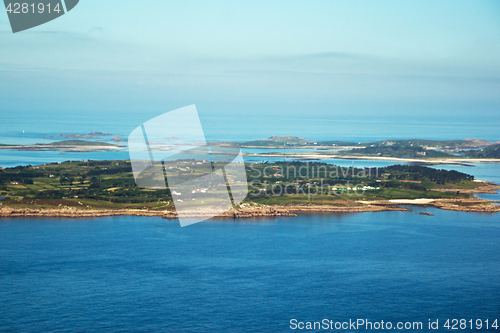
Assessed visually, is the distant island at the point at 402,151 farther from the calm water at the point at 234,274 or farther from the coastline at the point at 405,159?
the calm water at the point at 234,274

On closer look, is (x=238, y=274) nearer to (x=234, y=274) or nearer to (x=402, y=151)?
(x=234, y=274)

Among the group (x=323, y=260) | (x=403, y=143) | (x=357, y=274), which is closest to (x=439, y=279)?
(x=357, y=274)

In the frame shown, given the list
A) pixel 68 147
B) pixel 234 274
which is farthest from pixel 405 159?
pixel 234 274

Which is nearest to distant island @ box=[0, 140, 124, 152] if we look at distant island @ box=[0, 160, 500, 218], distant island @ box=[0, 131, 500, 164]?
distant island @ box=[0, 131, 500, 164]

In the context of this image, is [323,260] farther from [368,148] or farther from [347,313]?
[368,148]
